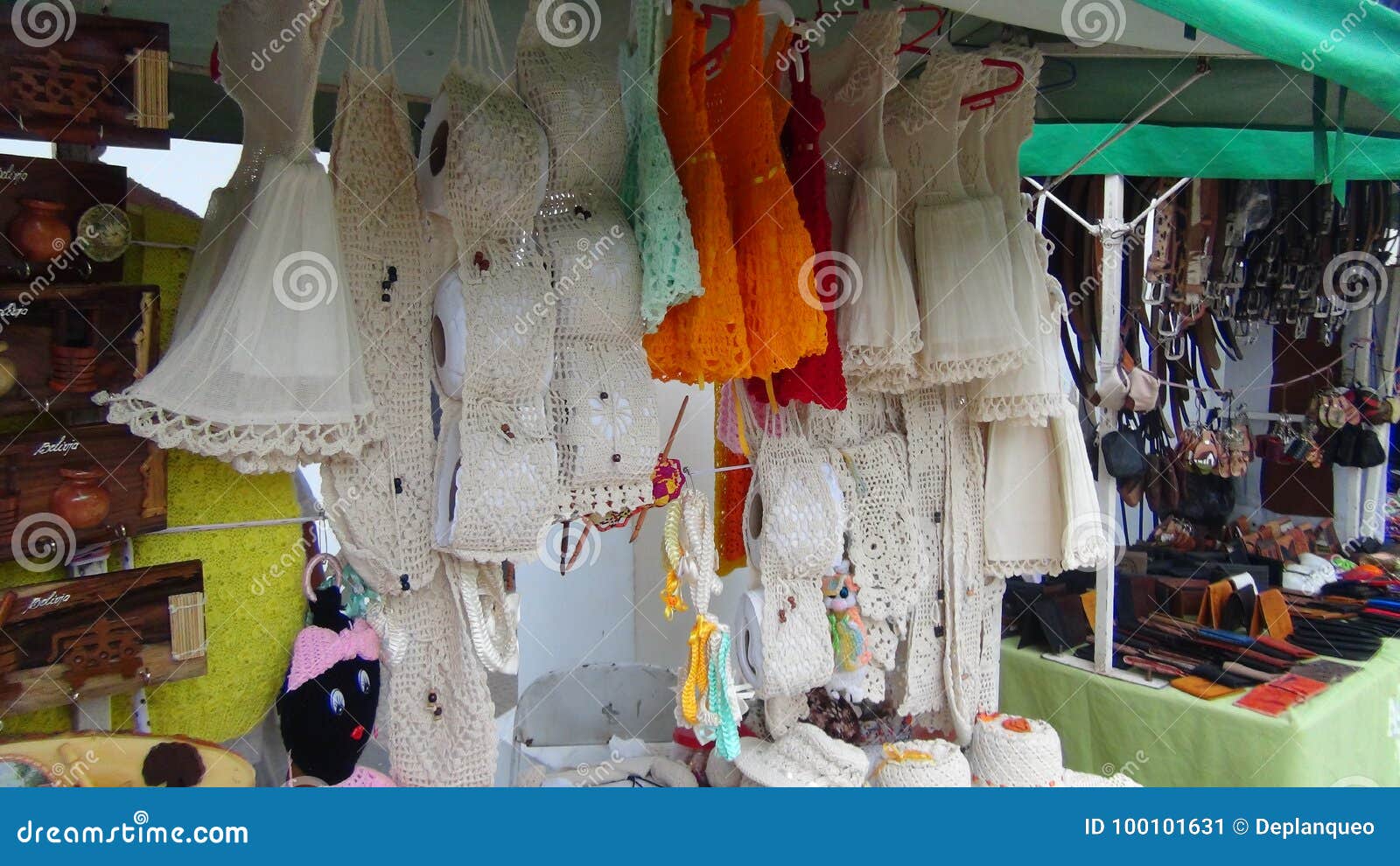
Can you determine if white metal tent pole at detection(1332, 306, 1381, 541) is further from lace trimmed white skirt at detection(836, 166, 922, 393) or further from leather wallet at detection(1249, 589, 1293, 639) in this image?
lace trimmed white skirt at detection(836, 166, 922, 393)

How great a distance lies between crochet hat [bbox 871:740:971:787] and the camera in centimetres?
199

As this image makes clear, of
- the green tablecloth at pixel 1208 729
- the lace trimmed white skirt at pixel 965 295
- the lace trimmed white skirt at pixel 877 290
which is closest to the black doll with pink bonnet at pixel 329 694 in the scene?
the lace trimmed white skirt at pixel 877 290

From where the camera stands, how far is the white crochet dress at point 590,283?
4.82 ft

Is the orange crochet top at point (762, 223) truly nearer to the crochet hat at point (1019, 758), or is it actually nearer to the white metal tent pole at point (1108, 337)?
the crochet hat at point (1019, 758)

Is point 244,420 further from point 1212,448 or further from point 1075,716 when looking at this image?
point 1212,448

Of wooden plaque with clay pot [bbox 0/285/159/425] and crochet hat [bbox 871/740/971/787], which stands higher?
wooden plaque with clay pot [bbox 0/285/159/425]

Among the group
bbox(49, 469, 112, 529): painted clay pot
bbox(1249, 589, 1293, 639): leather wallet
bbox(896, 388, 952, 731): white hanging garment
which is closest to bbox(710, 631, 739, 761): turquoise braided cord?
bbox(896, 388, 952, 731): white hanging garment

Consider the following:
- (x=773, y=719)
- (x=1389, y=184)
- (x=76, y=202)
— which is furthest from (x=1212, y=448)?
(x=76, y=202)

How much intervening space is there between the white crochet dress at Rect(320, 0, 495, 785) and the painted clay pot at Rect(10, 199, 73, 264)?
35cm

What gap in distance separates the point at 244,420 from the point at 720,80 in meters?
0.98

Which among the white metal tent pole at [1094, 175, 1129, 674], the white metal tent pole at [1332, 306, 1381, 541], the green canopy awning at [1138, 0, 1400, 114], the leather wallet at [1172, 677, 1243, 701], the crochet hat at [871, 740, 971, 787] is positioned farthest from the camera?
the white metal tent pole at [1332, 306, 1381, 541]

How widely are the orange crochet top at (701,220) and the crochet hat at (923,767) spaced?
102 cm

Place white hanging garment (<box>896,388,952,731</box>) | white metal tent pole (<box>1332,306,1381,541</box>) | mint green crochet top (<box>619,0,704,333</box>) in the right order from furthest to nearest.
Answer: white metal tent pole (<box>1332,306,1381,541</box>), white hanging garment (<box>896,388,952,731</box>), mint green crochet top (<box>619,0,704,333</box>)

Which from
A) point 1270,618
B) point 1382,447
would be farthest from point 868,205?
point 1382,447
